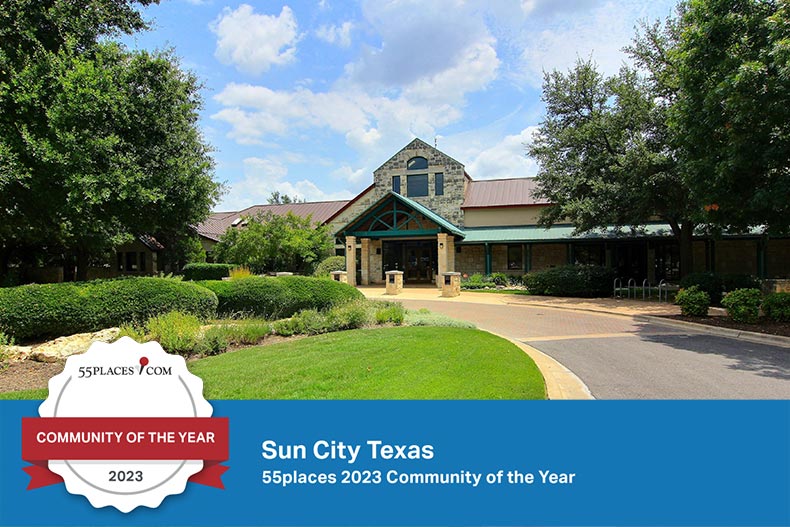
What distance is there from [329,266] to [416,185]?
8.91 meters

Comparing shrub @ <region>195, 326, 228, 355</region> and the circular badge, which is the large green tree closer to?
shrub @ <region>195, 326, 228, 355</region>

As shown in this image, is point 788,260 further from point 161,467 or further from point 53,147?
point 53,147

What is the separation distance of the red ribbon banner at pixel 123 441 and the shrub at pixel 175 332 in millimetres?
4968

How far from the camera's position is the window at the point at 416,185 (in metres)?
30.9

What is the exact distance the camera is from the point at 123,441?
3.29 metres

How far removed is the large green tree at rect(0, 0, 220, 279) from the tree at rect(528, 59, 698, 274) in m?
15.9

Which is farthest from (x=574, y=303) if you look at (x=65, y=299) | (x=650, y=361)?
(x=65, y=299)

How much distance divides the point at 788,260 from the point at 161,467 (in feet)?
102

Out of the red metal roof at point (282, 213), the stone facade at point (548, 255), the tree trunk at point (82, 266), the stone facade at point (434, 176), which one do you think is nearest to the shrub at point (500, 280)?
the stone facade at point (548, 255)

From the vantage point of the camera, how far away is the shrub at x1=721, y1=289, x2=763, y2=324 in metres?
11.3

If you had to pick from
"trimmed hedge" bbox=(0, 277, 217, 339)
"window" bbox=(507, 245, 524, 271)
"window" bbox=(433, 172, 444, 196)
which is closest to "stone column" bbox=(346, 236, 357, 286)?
"window" bbox=(433, 172, 444, 196)

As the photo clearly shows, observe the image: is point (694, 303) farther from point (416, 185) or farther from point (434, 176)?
point (416, 185)

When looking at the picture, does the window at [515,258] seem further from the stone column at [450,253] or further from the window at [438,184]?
the window at [438,184]

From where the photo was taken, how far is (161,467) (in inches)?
128
